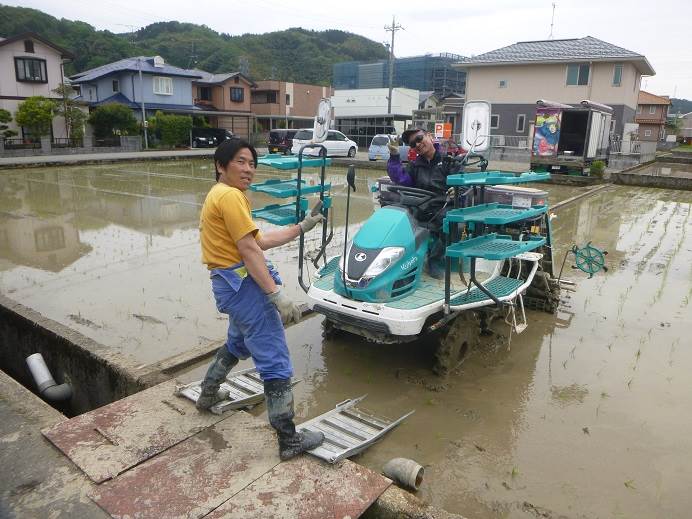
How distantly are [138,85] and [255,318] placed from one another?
3375 centimetres

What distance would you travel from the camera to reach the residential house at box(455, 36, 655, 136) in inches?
1008

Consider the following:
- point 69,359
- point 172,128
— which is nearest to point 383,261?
point 69,359

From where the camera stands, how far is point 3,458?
2.89 m

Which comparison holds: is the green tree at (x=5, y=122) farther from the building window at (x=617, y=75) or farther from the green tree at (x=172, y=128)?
the building window at (x=617, y=75)

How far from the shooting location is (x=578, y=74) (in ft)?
86.1

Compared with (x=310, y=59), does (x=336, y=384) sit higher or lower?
lower

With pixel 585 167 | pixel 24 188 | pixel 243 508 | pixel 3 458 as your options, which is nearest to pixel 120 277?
pixel 3 458

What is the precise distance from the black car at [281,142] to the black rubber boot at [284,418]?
2325 cm

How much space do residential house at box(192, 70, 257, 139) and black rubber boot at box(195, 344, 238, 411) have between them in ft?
117

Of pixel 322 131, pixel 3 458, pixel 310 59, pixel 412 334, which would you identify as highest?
pixel 310 59

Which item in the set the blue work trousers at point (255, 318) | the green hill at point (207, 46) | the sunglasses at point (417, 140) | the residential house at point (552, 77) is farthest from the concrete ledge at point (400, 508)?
the green hill at point (207, 46)

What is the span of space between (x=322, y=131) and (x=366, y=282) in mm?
1637

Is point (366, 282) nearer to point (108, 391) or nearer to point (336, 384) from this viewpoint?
point (336, 384)

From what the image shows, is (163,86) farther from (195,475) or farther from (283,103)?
(195,475)
